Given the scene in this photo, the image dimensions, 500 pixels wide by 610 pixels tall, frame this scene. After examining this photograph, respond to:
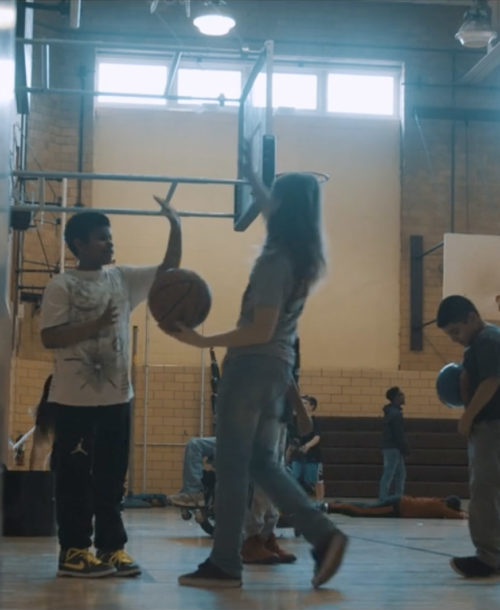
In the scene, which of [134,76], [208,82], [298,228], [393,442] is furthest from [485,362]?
[134,76]

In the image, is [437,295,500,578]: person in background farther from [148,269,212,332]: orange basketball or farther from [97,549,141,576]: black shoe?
[97,549,141,576]: black shoe

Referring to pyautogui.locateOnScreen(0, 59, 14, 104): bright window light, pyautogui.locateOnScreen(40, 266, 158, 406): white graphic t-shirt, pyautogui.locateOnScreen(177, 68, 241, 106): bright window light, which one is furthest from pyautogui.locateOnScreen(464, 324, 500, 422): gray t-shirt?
pyautogui.locateOnScreen(177, 68, 241, 106): bright window light

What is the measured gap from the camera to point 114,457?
13.9ft

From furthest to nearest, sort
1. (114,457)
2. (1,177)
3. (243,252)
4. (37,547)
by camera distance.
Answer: (243,252), (37,547), (114,457), (1,177)

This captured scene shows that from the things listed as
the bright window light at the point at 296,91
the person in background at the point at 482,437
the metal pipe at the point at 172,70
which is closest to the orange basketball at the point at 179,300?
the person in background at the point at 482,437

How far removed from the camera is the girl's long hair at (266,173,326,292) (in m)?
4.00

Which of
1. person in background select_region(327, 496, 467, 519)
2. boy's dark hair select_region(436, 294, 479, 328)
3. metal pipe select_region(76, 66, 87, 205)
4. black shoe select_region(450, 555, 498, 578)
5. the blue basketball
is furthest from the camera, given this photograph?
metal pipe select_region(76, 66, 87, 205)

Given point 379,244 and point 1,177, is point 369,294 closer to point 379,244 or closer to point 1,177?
point 379,244

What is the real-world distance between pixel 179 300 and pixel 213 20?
393 inches

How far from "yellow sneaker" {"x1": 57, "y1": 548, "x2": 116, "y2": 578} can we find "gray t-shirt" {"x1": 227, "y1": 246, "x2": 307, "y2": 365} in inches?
40.7

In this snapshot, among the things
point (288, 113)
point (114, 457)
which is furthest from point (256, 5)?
point (114, 457)

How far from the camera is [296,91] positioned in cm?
1766

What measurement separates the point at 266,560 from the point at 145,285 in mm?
1599

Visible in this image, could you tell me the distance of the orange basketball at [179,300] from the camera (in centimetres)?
397
